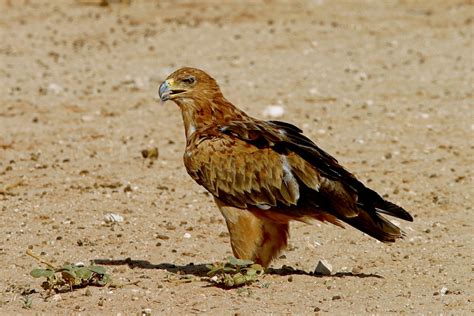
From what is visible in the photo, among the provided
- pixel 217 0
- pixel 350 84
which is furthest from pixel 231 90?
pixel 217 0

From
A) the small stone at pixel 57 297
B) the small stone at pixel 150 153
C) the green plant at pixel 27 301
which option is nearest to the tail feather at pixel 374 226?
the small stone at pixel 57 297

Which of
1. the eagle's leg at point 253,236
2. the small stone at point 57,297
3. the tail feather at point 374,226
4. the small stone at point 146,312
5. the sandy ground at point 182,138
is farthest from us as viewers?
the eagle's leg at point 253,236

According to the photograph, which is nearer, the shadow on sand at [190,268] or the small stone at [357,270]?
the shadow on sand at [190,268]

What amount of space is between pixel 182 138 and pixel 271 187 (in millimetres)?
4764

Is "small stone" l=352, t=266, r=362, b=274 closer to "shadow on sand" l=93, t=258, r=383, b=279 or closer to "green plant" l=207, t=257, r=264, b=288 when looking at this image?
"shadow on sand" l=93, t=258, r=383, b=279

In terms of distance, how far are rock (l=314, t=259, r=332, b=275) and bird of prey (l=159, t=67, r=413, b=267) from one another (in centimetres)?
32

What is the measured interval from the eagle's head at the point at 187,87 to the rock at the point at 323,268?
1374 millimetres

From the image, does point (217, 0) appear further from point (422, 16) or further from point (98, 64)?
point (98, 64)

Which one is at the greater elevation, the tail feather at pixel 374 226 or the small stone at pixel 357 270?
the tail feather at pixel 374 226

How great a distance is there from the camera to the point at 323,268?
780cm

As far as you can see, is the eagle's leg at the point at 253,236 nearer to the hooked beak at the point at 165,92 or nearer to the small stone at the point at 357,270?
the small stone at the point at 357,270

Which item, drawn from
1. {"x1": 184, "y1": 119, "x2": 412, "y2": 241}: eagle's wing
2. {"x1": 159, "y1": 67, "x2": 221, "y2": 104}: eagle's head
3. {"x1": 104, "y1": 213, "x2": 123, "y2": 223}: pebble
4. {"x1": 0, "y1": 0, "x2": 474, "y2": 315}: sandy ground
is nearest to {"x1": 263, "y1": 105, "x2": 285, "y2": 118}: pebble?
{"x1": 0, "y1": 0, "x2": 474, "y2": 315}: sandy ground

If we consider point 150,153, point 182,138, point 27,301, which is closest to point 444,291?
point 27,301

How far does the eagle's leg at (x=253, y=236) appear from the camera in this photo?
7.57 metres
